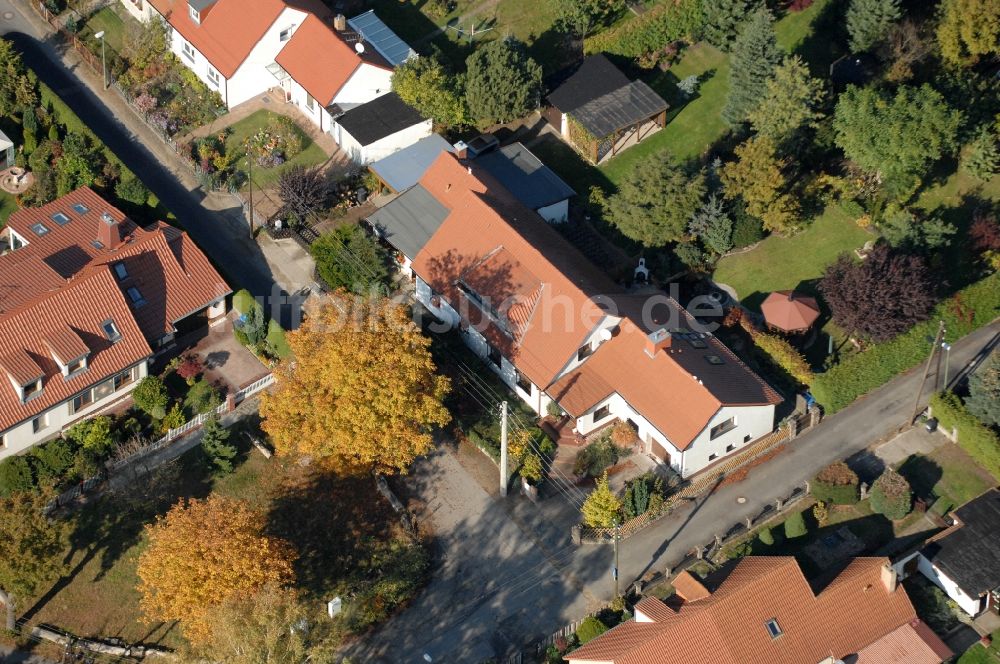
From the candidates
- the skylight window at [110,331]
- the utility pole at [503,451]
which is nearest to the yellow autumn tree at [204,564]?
the utility pole at [503,451]

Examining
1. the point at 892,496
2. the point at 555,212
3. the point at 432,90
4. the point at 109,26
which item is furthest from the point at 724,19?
the point at 109,26

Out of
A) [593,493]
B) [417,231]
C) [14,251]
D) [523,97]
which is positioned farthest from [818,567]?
[14,251]

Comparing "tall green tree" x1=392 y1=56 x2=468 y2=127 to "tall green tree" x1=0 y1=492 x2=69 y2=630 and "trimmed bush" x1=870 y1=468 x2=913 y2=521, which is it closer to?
"tall green tree" x1=0 y1=492 x2=69 y2=630

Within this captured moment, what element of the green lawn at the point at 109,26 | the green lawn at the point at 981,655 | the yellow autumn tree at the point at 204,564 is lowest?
the green lawn at the point at 981,655

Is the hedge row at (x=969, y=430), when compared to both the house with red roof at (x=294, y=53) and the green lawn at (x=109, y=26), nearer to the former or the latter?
the house with red roof at (x=294, y=53)

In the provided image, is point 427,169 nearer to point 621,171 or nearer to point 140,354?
point 621,171
